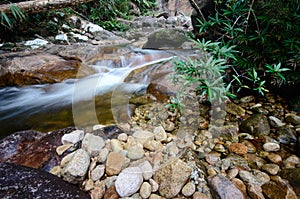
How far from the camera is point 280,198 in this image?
120 centimetres

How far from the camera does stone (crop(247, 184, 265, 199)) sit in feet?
4.04

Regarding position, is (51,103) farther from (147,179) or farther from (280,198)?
(280,198)

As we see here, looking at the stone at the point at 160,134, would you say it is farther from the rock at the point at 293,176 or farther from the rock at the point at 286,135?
the rock at the point at 286,135

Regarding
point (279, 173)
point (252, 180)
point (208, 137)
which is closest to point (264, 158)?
point (279, 173)

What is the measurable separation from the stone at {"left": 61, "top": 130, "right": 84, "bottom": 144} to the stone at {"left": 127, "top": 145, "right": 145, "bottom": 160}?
0.48m

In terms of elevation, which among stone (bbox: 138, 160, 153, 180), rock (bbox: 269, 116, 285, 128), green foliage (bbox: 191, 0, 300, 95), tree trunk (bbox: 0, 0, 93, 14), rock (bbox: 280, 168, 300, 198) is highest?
tree trunk (bbox: 0, 0, 93, 14)

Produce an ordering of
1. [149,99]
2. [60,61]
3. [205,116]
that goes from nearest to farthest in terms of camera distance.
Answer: [205,116]
[149,99]
[60,61]

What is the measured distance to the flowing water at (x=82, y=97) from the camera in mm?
2299

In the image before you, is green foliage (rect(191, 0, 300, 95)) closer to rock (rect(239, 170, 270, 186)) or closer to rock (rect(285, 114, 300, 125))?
rock (rect(285, 114, 300, 125))

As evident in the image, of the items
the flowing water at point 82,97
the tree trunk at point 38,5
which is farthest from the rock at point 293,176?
the tree trunk at point 38,5

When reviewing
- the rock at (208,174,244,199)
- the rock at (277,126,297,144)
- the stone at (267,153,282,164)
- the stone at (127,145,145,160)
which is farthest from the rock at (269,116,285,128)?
the stone at (127,145,145,160)

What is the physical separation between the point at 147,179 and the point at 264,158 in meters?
0.99

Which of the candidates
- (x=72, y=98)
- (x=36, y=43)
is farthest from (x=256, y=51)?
(x=36, y=43)

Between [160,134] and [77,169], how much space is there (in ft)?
2.53
